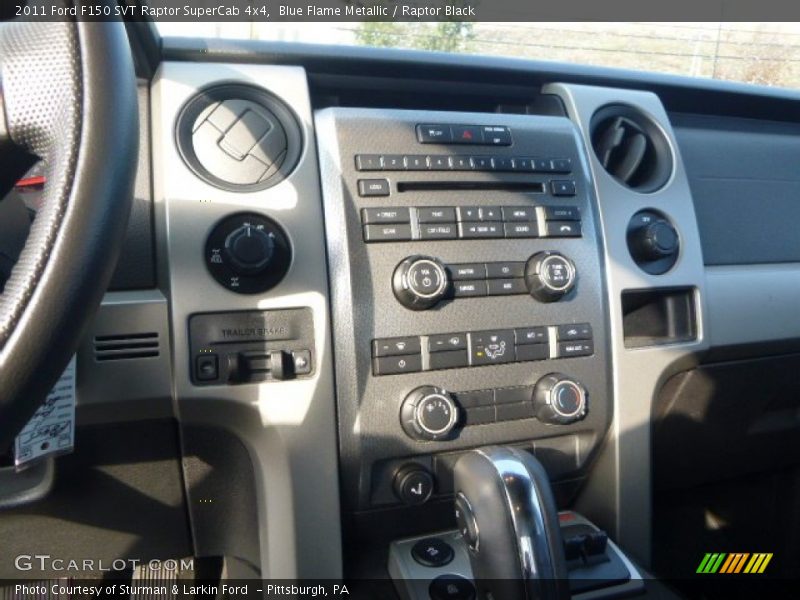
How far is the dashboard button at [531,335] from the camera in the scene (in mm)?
1065

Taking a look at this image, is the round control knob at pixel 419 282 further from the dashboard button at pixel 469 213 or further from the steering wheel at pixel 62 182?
the steering wheel at pixel 62 182

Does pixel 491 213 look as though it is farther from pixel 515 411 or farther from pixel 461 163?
pixel 515 411

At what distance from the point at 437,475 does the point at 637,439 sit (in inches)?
14.8

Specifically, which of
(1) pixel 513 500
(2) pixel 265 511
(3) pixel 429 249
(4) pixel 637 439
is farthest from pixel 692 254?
(2) pixel 265 511

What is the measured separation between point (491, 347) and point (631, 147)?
1.73 feet

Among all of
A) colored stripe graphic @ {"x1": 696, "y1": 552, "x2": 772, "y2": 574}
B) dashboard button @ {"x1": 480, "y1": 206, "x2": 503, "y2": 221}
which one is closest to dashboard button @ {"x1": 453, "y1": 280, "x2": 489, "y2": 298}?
dashboard button @ {"x1": 480, "y1": 206, "x2": 503, "y2": 221}

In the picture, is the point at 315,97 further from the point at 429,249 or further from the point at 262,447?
the point at 262,447

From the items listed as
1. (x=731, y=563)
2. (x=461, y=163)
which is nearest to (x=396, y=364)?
(x=461, y=163)

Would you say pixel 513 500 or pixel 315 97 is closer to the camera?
pixel 513 500

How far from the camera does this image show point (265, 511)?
3.35ft

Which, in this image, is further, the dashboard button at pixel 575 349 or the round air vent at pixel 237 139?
the dashboard button at pixel 575 349

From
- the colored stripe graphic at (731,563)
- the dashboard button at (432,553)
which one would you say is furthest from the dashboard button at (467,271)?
the colored stripe graphic at (731,563)

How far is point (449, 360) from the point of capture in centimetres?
102

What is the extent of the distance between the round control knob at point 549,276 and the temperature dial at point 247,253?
0.39 meters
